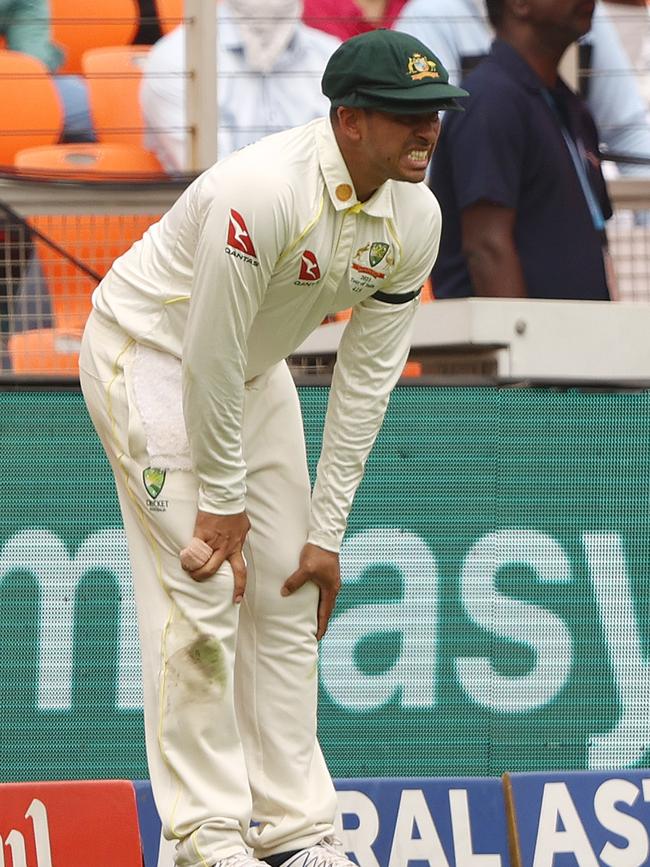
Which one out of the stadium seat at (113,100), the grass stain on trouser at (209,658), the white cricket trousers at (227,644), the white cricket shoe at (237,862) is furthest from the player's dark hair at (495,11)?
the white cricket shoe at (237,862)

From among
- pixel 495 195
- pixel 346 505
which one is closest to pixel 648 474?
pixel 495 195

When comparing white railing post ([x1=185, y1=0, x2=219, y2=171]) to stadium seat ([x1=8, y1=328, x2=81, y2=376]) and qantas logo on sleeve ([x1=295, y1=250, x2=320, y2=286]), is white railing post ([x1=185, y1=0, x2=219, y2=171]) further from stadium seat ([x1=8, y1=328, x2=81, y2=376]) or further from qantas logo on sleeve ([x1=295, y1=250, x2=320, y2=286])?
qantas logo on sleeve ([x1=295, y1=250, x2=320, y2=286])

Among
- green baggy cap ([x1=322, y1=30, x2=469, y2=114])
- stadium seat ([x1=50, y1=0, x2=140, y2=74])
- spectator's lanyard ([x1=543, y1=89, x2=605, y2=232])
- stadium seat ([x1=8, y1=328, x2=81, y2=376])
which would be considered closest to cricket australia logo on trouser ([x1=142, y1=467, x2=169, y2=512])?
green baggy cap ([x1=322, y1=30, x2=469, y2=114])

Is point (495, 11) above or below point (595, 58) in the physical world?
above

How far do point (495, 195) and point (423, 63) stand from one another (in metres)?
2.29

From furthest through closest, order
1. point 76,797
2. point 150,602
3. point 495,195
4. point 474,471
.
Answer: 1. point 495,195
2. point 474,471
3. point 76,797
4. point 150,602

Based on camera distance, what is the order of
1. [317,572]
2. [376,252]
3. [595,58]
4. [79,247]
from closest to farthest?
[376,252] < [317,572] < [79,247] < [595,58]

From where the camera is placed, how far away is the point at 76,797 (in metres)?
4.36

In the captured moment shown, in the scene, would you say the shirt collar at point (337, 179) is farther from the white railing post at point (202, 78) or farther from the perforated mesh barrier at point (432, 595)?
the white railing post at point (202, 78)

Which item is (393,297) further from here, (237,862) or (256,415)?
(237,862)

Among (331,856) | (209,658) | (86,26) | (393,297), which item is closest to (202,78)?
(86,26)

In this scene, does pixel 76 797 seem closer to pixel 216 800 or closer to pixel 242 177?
pixel 216 800

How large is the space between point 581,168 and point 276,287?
108 inches

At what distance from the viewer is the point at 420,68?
11.1ft
